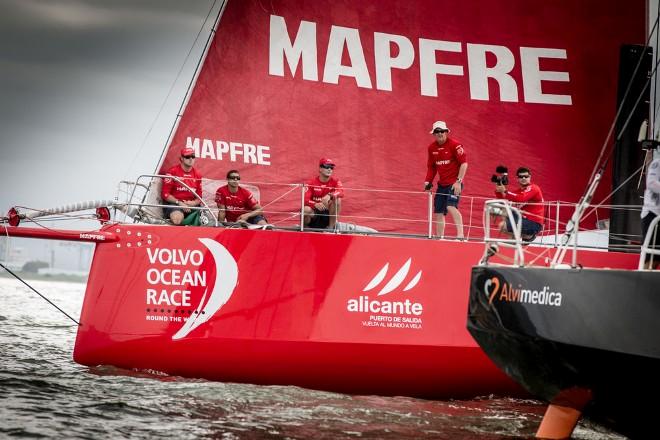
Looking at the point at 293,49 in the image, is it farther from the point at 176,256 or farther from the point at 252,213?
the point at 176,256

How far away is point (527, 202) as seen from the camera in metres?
9.39

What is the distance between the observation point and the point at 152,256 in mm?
8672

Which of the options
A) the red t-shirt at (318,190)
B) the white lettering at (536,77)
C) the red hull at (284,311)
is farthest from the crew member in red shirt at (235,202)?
the white lettering at (536,77)

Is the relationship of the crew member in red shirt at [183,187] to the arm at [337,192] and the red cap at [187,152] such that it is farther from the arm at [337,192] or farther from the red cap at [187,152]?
the arm at [337,192]

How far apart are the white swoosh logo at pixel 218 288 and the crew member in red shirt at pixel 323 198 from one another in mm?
1053

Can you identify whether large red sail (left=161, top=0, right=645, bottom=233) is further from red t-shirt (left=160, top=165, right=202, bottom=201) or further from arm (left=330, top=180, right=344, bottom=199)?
arm (left=330, top=180, right=344, bottom=199)

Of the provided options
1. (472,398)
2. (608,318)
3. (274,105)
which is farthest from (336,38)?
(608,318)

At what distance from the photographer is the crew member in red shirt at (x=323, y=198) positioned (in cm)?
947

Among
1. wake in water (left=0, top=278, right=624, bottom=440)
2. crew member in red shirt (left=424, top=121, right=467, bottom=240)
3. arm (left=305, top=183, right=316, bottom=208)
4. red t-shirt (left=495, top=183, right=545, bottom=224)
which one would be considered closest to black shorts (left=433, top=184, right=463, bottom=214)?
crew member in red shirt (left=424, top=121, right=467, bottom=240)

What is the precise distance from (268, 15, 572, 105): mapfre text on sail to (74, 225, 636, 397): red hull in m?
2.59

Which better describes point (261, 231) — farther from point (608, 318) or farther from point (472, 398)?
point (608, 318)

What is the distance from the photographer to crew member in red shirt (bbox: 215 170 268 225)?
954 cm

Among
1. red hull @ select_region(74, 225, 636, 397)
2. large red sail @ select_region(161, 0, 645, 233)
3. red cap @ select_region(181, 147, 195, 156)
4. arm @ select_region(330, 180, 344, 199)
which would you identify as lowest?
red hull @ select_region(74, 225, 636, 397)

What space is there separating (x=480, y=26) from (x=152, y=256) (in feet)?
15.7
